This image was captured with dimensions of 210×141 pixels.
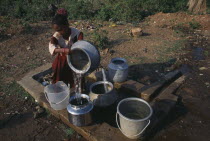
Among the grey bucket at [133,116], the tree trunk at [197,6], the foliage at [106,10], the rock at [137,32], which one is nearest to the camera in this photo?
the grey bucket at [133,116]

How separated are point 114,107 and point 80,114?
2.88 feet

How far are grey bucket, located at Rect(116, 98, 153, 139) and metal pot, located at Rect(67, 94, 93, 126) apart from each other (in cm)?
45

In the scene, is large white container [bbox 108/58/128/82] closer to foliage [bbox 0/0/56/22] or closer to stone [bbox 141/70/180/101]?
stone [bbox 141/70/180/101]

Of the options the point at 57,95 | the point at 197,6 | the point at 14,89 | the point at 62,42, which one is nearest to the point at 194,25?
the point at 197,6

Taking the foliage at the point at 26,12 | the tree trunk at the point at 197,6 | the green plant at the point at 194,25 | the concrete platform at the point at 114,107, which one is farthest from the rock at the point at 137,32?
the tree trunk at the point at 197,6

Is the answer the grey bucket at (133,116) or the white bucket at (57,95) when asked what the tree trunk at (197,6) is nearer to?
the grey bucket at (133,116)

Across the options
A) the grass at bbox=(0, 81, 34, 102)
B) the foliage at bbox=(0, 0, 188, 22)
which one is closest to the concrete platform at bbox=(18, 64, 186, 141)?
the grass at bbox=(0, 81, 34, 102)

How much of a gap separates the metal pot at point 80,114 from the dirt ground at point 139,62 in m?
0.31

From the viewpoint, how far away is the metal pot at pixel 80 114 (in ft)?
9.45

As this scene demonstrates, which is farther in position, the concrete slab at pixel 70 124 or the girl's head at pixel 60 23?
the girl's head at pixel 60 23

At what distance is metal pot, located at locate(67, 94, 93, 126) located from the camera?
288 centimetres

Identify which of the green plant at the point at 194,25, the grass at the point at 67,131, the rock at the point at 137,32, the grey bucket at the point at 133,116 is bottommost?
the grass at the point at 67,131

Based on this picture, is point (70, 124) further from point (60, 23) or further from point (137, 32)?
point (137, 32)

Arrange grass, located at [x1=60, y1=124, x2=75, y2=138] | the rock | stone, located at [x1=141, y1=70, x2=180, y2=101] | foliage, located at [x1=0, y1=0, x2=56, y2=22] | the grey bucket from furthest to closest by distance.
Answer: foliage, located at [x1=0, y1=0, x2=56, y2=22] → the rock → stone, located at [x1=141, y1=70, x2=180, y2=101] → grass, located at [x1=60, y1=124, x2=75, y2=138] → the grey bucket
